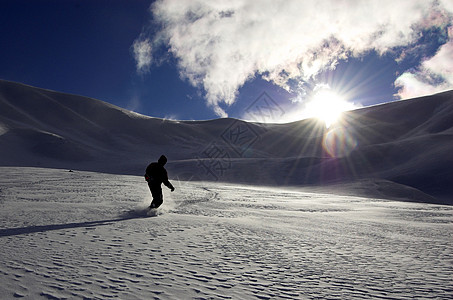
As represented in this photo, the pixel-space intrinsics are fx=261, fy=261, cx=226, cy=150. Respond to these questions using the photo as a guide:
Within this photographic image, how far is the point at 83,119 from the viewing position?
3617 inches

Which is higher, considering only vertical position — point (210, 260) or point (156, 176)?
point (156, 176)

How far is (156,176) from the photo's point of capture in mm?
7445

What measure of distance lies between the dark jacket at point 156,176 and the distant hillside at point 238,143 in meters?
28.2

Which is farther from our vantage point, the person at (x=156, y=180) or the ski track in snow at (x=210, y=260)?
the person at (x=156, y=180)

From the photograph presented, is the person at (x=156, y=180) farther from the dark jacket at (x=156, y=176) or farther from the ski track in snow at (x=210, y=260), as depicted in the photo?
the ski track in snow at (x=210, y=260)

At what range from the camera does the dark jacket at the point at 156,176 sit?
24.1 feet

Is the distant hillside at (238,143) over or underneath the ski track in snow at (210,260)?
over

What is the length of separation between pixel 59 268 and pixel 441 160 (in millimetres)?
44898

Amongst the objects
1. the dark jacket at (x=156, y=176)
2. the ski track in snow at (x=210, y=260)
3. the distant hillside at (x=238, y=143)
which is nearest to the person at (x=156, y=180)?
the dark jacket at (x=156, y=176)

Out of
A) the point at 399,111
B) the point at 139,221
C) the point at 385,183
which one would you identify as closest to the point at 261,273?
the point at 139,221

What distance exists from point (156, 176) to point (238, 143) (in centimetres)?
9892

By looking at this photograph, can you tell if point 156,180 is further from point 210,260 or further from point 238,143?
point 238,143

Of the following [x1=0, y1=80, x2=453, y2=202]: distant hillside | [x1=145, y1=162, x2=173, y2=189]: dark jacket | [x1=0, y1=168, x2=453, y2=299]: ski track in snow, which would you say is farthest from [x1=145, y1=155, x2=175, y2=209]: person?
[x1=0, y1=80, x2=453, y2=202]: distant hillside

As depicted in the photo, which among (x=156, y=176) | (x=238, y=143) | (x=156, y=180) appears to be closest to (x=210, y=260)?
(x=156, y=180)
